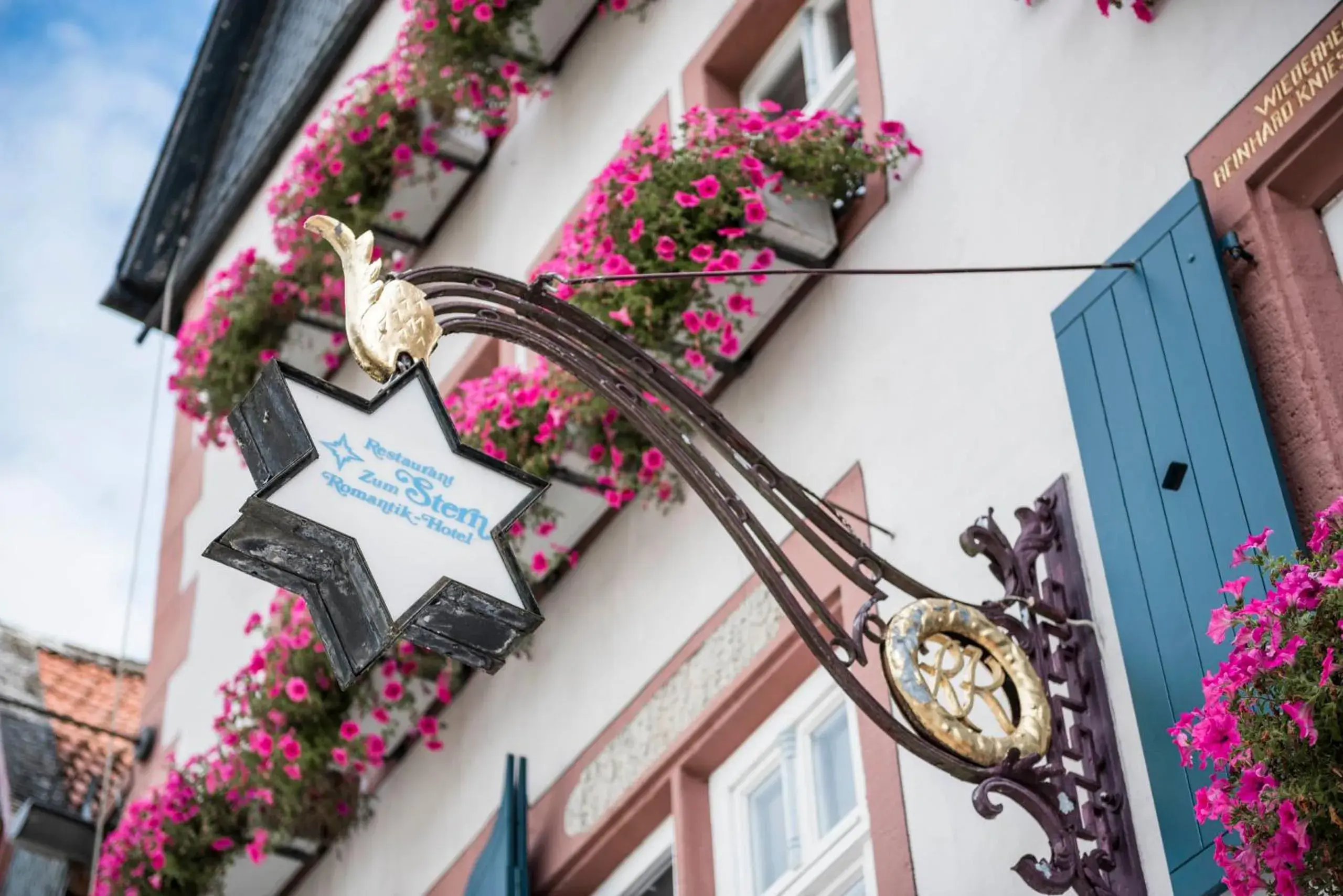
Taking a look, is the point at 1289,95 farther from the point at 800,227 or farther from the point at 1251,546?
the point at 800,227

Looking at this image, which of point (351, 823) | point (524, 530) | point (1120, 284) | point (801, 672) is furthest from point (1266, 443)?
point (351, 823)

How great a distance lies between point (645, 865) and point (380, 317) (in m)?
2.75

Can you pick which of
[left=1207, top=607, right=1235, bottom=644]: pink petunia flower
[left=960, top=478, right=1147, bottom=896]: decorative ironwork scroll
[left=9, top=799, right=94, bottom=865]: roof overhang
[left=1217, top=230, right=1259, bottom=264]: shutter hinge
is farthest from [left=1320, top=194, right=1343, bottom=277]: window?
[left=9, top=799, right=94, bottom=865]: roof overhang

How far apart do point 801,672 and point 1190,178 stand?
1.79m

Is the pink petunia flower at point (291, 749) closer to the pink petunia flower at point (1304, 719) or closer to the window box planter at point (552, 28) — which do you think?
the window box planter at point (552, 28)

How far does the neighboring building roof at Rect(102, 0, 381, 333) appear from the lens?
1223cm

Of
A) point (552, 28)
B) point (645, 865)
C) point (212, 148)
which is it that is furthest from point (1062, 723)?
point (212, 148)

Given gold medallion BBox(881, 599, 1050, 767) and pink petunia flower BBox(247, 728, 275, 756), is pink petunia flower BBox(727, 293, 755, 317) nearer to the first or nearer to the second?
gold medallion BBox(881, 599, 1050, 767)

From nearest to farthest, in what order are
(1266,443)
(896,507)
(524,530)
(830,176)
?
1. (1266,443)
2. (896,507)
3. (830,176)
4. (524,530)

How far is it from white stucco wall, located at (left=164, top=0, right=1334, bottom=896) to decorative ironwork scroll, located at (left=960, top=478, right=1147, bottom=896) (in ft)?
0.14

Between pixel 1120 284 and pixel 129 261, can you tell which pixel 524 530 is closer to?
pixel 1120 284

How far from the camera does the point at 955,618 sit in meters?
4.18

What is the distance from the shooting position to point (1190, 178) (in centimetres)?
467

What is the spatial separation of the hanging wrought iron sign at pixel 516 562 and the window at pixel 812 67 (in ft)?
8.80
